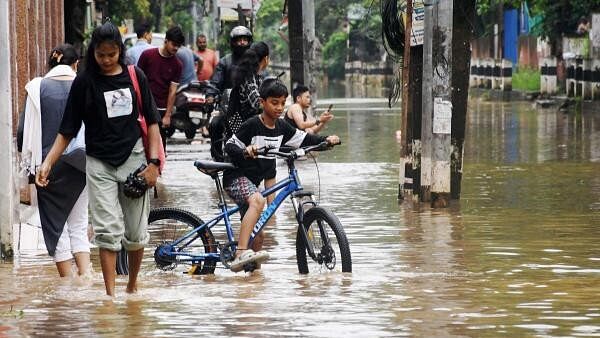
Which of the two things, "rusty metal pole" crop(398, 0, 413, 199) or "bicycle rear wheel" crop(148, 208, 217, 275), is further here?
"rusty metal pole" crop(398, 0, 413, 199)

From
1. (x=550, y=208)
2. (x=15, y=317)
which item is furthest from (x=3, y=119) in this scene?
(x=550, y=208)

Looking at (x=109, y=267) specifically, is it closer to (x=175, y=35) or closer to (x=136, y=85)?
A: (x=136, y=85)

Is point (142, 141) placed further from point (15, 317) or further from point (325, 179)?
point (325, 179)

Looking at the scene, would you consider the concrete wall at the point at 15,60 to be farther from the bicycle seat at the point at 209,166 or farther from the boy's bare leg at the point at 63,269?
the bicycle seat at the point at 209,166

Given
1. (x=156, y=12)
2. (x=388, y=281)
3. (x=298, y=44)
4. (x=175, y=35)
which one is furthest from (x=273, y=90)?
(x=156, y=12)

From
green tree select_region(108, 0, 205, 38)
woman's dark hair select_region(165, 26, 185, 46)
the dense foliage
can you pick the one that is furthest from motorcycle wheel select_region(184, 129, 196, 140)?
the dense foliage

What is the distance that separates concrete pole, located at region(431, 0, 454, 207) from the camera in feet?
53.9

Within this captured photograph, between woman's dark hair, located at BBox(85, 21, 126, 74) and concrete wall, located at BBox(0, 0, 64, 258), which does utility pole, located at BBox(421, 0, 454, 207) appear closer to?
concrete wall, located at BBox(0, 0, 64, 258)

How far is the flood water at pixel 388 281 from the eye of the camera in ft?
30.2

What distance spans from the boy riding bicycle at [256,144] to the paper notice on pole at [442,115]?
15.1ft

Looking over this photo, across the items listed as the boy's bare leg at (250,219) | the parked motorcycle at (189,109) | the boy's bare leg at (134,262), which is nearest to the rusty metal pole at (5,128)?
the boy's bare leg at (250,219)

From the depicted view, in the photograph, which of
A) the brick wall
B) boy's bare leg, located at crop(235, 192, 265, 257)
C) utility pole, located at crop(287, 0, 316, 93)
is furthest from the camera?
utility pole, located at crop(287, 0, 316, 93)

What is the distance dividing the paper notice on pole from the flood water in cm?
77

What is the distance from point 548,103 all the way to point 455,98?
25.9m
